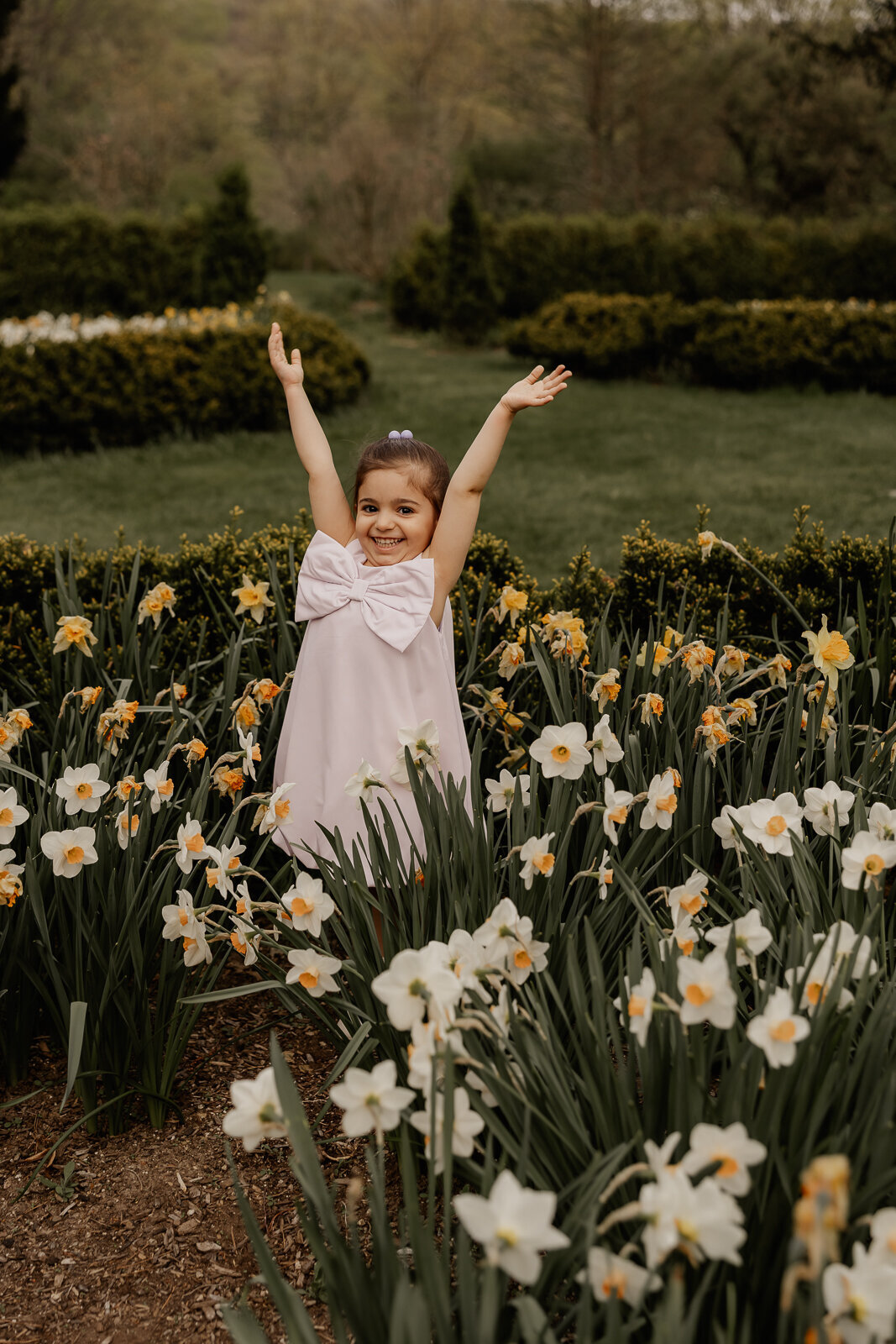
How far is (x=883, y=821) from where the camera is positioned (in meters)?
1.80

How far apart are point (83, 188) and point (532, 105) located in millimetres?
9436

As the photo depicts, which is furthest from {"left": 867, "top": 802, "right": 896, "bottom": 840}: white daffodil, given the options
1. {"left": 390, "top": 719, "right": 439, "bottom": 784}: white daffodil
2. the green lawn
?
the green lawn

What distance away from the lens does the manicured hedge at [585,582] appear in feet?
10.8

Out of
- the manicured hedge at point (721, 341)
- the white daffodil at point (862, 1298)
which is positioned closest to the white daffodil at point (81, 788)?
the white daffodil at point (862, 1298)

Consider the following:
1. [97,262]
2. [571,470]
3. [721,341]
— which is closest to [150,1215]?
[571,470]

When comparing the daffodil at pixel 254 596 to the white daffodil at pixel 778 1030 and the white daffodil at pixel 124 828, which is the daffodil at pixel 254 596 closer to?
the white daffodil at pixel 124 828

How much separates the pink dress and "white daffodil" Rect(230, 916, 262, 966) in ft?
1.51

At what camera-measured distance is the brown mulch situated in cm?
168

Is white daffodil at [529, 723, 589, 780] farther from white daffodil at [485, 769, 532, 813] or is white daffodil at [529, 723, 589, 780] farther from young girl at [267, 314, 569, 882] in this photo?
Answer: young girl at [267, 314, 569, 882]

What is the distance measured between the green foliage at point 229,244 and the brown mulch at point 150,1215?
10590 mm

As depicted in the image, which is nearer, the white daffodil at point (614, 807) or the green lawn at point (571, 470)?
the white daffodil at point (614, 807)

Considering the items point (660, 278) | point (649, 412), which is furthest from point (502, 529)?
point (660, 278)

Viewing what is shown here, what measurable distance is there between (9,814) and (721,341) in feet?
30.6

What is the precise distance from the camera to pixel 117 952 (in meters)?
1.92
